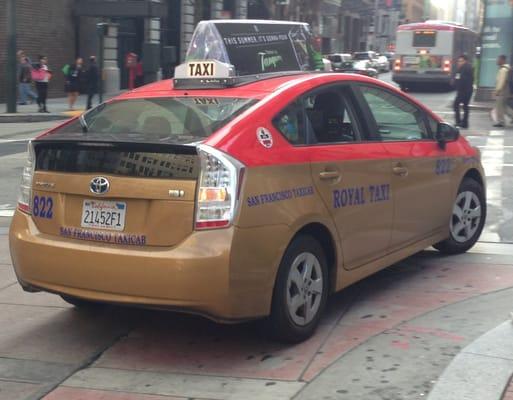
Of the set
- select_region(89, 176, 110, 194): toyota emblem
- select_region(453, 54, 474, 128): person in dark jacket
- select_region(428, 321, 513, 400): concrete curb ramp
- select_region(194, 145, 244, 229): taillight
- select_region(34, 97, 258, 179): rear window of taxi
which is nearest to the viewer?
select_region(428, 321, 513, 400): concrete curb ramp

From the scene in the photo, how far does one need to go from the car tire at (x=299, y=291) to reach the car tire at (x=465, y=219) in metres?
2.21

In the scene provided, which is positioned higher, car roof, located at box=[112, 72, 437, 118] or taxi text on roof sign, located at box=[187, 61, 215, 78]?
taxi text on roof sign, located at box=[187, 61, 215, 78]

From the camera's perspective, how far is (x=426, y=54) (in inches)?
1442

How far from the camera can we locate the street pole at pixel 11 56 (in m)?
21.9

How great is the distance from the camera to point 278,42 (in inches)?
316

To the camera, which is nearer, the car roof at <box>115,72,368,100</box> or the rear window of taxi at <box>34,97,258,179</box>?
the rear window of taxi at <box>34,97,258,179</box>

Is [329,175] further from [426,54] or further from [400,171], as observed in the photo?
[426,54]

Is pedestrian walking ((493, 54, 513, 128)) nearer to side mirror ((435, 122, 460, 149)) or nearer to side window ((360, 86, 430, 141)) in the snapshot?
side mirror ((435, 122, 460, 149))

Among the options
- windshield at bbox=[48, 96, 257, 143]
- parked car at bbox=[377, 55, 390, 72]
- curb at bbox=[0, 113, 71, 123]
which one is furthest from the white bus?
windshield at bbox=[48, 96, 257, 143]

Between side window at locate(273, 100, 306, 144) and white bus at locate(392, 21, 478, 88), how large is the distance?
32103 millimetres

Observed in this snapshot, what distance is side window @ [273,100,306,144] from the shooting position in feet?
16.3

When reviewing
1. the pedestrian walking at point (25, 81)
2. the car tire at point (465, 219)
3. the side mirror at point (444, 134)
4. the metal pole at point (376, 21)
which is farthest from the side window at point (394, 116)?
the metal pole at point (376, 21)

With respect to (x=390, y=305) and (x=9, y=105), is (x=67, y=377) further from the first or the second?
(x=9, y=105)

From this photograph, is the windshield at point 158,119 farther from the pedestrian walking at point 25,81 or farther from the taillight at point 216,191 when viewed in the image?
the pedestrian walking at point 25,81
